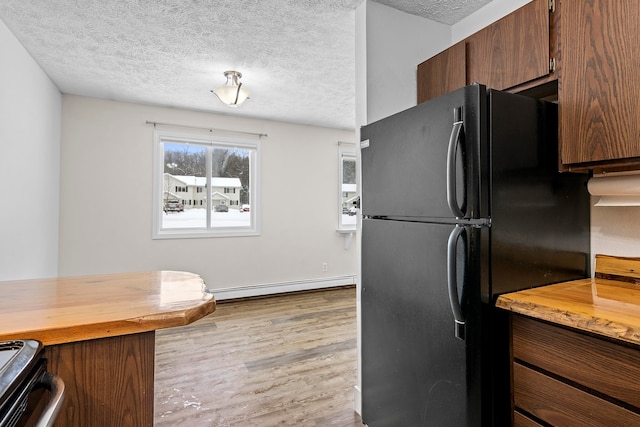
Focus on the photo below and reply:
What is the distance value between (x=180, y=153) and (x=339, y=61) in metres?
2.44

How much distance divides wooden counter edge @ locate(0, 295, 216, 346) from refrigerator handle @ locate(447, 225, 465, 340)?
874 millimetres

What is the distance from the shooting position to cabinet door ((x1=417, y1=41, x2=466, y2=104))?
1.84 m

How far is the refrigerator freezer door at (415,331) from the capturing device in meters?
1.25

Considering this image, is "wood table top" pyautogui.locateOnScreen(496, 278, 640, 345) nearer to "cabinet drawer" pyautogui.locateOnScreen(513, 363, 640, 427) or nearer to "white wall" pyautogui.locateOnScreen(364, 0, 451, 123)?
"cabinet drawer" pyautogui.locateOnScreen(513, 363, 640, 427)

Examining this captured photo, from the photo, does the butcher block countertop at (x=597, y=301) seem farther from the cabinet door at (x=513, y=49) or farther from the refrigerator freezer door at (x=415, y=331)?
the cabinet door at (x=513, y=49)

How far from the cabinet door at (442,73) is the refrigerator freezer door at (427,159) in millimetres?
547

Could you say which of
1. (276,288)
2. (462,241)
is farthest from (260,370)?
(276,288)

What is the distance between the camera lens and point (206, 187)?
4.46m

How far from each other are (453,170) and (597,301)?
655mm

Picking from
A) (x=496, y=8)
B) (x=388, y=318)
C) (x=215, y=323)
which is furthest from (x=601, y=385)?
(x=215, y=323)

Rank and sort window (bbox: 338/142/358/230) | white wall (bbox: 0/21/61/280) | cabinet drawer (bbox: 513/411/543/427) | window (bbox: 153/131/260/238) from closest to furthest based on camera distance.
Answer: cabinet drawer (bbox: 513/411/543/427) → white wall (bbox: 0/21/61/280) → window (bbox: 153/131/260/238) → window (bbox: 338/142/358/230)

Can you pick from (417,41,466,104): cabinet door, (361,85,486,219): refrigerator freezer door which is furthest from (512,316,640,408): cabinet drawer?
(417,41,466,104): cabinet door

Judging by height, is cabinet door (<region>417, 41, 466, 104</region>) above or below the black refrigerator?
above

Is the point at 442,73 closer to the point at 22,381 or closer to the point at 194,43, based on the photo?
the point at 194,43
